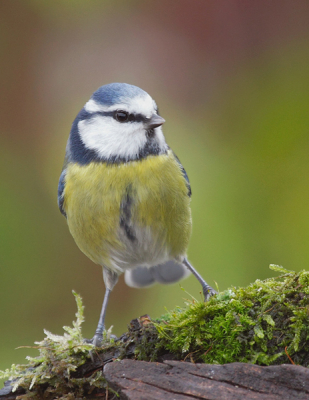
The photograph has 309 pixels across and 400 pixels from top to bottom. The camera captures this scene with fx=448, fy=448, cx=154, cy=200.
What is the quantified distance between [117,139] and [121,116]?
0.09 m

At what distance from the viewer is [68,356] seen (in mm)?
1472

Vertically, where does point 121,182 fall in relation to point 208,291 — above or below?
above

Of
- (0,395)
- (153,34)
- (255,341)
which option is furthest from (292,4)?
(0,395)

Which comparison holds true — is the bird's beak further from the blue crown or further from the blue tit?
the blue crown

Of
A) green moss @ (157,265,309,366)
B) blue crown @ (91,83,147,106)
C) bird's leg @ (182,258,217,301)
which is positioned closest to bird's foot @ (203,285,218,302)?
bird's leg @ (182,258,217,301)

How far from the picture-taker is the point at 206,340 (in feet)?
4.26

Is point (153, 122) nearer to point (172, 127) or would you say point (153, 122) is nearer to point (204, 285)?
point (172, 127)

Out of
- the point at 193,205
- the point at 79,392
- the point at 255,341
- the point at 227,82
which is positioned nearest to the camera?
the point at 255,341

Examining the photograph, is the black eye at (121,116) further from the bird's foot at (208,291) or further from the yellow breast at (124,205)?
the bird's foot at (208,291)

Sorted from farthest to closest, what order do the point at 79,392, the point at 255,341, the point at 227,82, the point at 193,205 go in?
the point at 227,82 → the point at 193,205 → the point at 79,392 → the point at 255,341

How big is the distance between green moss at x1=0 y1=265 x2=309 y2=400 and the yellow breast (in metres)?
0.46

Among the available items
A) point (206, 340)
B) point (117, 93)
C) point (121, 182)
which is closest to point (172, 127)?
point (117, 93)

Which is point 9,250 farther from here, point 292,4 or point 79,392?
point 292,4

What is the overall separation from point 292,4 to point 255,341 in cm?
178
